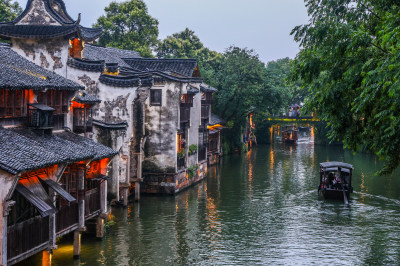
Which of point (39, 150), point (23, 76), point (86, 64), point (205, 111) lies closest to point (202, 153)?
point (205, 111)

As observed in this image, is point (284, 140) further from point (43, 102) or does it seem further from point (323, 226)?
point (43, 102)

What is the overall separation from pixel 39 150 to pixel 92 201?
23.4 ft

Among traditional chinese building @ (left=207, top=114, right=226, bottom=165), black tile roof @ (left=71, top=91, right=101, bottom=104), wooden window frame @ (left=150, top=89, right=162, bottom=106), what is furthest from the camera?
traditional chinese building @ (left=207, top=114, right=226, bottom=165)

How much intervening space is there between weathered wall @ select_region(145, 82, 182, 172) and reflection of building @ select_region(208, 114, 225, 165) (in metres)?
22.0

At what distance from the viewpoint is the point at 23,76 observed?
28.6 m

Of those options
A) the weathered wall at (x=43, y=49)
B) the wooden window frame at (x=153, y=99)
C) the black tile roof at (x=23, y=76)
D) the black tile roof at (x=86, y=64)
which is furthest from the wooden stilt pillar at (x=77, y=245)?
the wooden window frame at (x=153, y=99)

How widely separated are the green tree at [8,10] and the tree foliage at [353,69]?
140ft

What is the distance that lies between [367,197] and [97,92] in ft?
83.2

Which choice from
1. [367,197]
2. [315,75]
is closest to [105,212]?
[315,75]

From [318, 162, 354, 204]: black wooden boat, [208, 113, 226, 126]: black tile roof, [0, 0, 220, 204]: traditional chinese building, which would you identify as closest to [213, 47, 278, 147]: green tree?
[208, 113, 226, 126]: black tile roof

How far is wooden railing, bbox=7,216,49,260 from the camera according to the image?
2271 cm

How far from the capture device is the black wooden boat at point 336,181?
49656 millimetres

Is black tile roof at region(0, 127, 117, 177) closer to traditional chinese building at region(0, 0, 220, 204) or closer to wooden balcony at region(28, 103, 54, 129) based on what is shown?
wooden balcony at region(28, 103, 54, 129)

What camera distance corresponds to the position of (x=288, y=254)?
109ft
